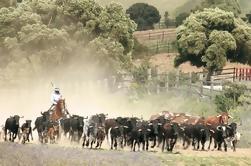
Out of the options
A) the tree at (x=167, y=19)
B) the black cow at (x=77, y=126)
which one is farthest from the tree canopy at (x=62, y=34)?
the tree at (x=167, y=19)

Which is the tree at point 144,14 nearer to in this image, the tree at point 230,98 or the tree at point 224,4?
the tree at point 224,4

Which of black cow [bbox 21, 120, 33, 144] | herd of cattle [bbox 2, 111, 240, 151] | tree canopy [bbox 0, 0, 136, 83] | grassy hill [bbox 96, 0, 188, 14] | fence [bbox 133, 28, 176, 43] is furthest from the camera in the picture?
grassy hill [bbox 96, 0, 188, 14]

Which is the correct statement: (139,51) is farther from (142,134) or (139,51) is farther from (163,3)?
(142,134)

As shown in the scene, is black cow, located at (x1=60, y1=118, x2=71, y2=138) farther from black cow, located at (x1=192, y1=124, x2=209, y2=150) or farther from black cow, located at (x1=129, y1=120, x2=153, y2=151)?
black cow, located at (x1=192, y1=124, x2=209, y2=150)

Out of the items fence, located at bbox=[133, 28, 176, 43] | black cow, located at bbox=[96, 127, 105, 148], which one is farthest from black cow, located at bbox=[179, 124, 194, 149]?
fence, located at bbox=[133, 28, 176, 43]

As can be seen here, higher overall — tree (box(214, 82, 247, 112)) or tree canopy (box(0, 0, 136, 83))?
tree canopy (box(0, 0, 136, 83))

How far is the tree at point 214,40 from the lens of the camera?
60.1 meters

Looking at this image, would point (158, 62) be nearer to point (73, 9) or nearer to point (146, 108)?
point (73, 9)

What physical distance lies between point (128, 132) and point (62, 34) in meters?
25.9

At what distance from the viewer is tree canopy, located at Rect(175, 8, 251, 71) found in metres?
60.1

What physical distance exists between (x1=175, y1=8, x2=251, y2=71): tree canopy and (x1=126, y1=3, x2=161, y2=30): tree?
3283 centimetres

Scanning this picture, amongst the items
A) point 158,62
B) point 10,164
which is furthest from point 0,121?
point 158,62

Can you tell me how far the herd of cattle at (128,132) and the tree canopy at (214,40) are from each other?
1021 inches

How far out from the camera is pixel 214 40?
60344 mm
